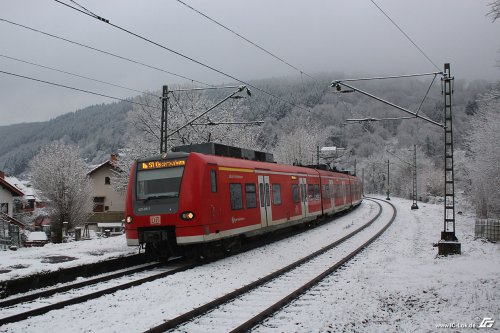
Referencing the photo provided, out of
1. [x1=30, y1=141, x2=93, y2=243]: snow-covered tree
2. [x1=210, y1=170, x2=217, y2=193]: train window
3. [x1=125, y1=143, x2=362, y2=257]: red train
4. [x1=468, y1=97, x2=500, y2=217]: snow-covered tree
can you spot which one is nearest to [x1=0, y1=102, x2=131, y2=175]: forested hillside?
[x1=30, y1=141, x2=93, y2=243]: snow-covered tree

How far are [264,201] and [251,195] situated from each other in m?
1.16

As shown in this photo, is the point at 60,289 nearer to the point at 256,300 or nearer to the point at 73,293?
the point at 73,293

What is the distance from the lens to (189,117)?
1499 inches

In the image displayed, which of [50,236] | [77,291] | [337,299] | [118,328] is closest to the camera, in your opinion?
[118,328]

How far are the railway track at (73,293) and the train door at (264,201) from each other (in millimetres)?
4452

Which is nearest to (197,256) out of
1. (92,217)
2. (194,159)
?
(194,159)

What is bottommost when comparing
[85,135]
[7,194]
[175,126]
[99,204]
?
[99,204]

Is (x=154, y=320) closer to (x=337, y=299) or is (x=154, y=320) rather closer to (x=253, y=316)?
(x=253, y=316)

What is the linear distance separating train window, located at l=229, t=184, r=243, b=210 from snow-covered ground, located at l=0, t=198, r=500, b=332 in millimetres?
1500

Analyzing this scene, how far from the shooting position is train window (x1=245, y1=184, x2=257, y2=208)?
15211mm

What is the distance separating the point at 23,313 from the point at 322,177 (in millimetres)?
20395

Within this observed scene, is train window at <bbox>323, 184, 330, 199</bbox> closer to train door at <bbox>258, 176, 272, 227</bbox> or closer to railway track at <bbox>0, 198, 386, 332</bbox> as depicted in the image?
train door at <bbox>258, 176, 272, 227</bbox>

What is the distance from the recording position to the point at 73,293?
9375mm

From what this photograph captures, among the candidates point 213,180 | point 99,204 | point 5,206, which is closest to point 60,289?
point 213,180
